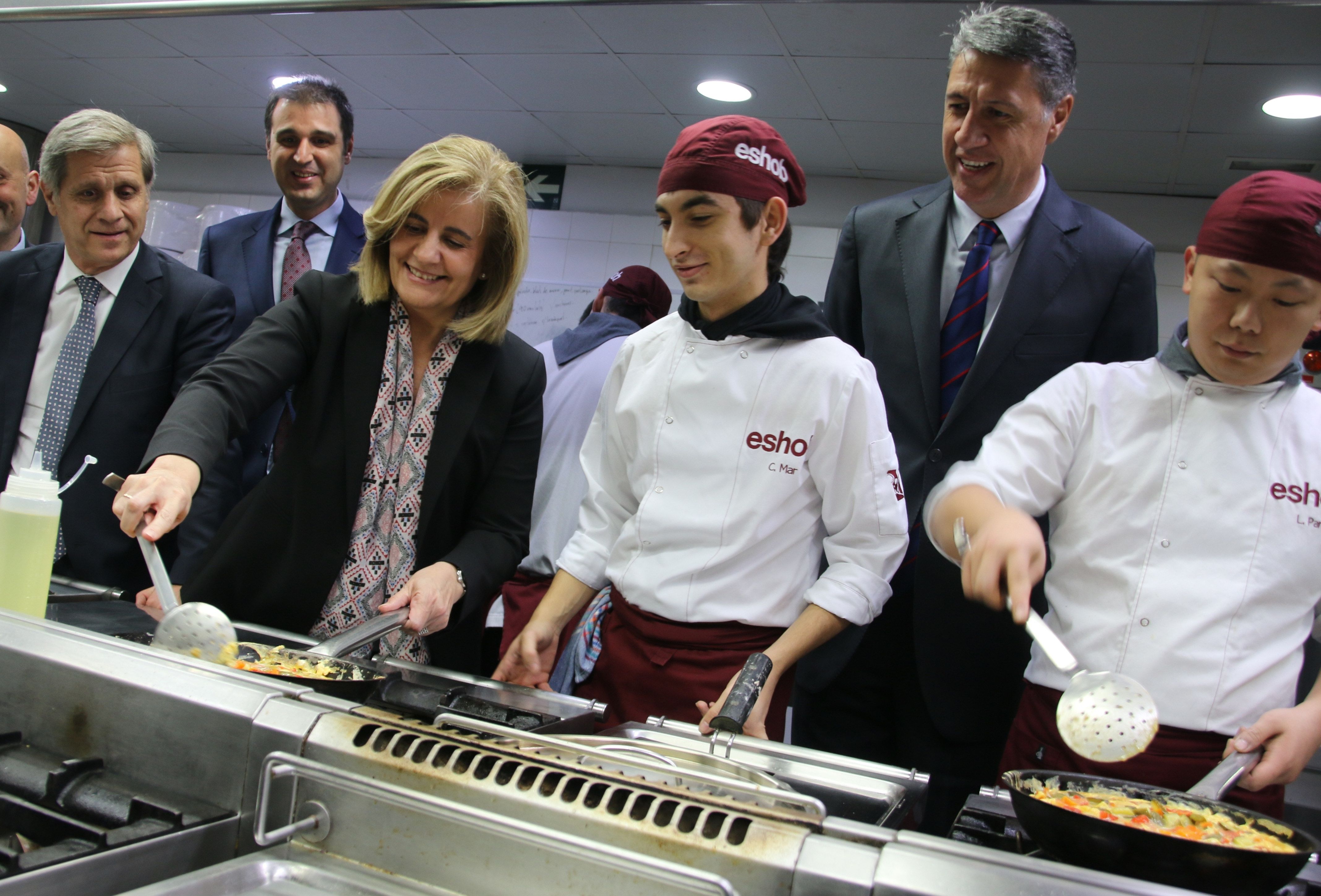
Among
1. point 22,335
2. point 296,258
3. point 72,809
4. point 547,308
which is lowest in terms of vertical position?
point 72,809

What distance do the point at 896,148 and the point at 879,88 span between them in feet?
2.85

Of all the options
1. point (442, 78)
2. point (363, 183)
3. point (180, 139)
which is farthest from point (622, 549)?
point (180, 139)

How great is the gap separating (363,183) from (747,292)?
19.6ft

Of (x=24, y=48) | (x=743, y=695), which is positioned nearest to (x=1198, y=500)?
(x=743, y=695)

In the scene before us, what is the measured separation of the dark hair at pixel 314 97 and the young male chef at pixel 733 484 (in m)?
1.36

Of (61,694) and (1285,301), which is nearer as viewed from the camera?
(61,694)

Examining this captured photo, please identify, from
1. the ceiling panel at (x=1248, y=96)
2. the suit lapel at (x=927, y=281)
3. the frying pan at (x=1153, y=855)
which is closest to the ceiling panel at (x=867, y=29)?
the ceiling panel at (x=1248, y=96)

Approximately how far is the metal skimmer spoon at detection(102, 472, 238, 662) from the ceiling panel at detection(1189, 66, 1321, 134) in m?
4.09

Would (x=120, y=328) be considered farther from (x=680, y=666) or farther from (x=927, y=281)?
(x=927, y=281)

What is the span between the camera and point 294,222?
2.57 m

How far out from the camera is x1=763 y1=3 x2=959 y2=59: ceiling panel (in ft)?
11.9

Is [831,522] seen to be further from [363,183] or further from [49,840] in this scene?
[363,183]

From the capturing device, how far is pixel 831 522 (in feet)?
4.98

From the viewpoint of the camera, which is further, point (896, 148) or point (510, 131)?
point (510, 131)
